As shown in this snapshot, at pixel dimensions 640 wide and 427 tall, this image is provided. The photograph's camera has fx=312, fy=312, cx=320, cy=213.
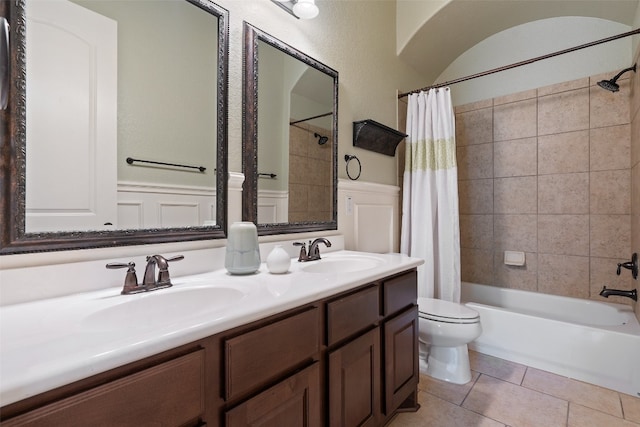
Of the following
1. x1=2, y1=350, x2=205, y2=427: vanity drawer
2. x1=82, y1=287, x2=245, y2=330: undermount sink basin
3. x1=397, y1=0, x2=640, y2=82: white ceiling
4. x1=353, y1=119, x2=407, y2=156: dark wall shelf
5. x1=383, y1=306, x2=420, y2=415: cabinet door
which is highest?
x1=397, y1=0, x2=640, y2=82: white ceiling

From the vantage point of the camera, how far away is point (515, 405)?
168 centimetres

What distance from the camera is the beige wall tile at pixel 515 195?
8.63 ft

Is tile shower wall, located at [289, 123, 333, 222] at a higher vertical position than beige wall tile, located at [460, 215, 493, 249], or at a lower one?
higher

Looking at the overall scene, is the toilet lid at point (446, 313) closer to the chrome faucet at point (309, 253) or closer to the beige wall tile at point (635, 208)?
the chrome faucet at point (309, 253)

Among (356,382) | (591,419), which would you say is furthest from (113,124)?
(591,419)

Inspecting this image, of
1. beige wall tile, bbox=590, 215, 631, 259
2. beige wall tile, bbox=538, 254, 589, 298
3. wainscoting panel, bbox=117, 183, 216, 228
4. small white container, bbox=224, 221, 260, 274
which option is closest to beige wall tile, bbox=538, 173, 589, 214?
beige wall tile, bbox=590, 215, 631, 259

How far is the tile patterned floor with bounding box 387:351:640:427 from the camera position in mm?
1556

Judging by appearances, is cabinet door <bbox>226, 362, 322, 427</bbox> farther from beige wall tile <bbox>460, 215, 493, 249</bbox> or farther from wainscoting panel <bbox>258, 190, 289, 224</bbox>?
beige wall tile <bbox>460, 215, 493, 249</bbox>

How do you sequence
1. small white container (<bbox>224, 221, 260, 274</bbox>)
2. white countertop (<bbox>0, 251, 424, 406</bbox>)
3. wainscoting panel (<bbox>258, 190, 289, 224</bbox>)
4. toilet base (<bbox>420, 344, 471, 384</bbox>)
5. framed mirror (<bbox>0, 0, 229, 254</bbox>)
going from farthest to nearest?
toilet base (<bbox>420, 344, 471, 384</bbox>) → wainscoting panel (<bbox>258, 190, 289, 224</bbox>) → small white container (<bbox>224, 221, 260, 274</bbox>) → framed mirror (<bbox>0, 0, 229, 254</bbox>) → white countertop (<bbox>0, 251, 424, 406</bbox>)

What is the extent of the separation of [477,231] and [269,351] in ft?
8.56

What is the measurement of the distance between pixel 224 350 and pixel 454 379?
1707 millimetres

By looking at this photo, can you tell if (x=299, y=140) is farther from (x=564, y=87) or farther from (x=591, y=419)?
(x=564, y=87)

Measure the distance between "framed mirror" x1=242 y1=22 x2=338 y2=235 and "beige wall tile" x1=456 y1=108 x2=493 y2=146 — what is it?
5.36ft

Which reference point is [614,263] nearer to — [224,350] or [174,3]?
[224,350]
